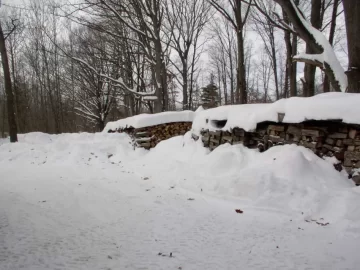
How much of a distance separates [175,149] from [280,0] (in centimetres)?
410

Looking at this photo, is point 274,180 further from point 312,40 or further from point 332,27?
point 332,27

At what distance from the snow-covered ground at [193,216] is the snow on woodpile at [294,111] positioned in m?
0.54

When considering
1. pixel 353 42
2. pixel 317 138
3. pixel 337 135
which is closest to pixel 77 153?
pixel 317 138

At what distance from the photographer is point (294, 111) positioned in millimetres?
3992

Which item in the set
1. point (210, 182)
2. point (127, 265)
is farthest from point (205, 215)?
point (127, 265)

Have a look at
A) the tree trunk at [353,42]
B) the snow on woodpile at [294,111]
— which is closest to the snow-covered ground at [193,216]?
the snow on woodpile at [294,111]

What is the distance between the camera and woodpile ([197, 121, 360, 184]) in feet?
11.3

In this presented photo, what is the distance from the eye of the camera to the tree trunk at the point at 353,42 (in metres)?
4.40

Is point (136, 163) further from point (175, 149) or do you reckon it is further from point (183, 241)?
point (183, 241)

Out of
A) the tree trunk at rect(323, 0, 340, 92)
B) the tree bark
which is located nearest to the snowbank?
the tree bark

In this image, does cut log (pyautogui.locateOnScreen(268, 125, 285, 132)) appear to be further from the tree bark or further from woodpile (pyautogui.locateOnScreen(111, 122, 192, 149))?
woodpile (pyautogui.locateOnScreen(111, 122, 192, 149))

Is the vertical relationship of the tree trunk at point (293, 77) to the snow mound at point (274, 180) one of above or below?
above

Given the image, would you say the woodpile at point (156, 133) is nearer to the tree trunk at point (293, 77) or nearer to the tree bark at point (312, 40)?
the tree bark at point (312, 40)

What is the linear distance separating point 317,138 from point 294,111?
21.8 inches
